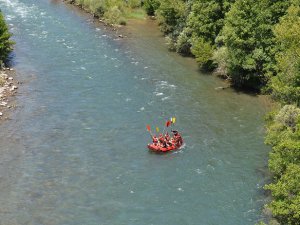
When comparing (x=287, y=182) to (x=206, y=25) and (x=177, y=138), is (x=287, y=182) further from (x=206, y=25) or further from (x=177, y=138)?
(x=206, y=25)

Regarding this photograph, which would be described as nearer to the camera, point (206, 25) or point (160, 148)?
point (160, 148)

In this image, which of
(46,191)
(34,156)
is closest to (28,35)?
(34,156)

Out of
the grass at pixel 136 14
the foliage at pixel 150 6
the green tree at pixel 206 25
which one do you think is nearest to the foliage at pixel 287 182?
the green tree at pixel 206 25

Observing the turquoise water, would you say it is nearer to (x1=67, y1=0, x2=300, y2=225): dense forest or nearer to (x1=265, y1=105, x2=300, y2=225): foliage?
(x1=67, y1=0, x2=300, y2=225): dense forest

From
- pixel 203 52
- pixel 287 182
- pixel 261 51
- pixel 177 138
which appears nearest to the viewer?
pixel 287 182

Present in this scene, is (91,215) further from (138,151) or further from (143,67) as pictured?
(143,67)

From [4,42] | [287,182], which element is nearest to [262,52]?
[287,182]

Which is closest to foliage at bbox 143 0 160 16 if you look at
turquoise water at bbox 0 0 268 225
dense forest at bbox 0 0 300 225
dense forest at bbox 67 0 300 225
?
dense forest at bbox 67 0 300 225
